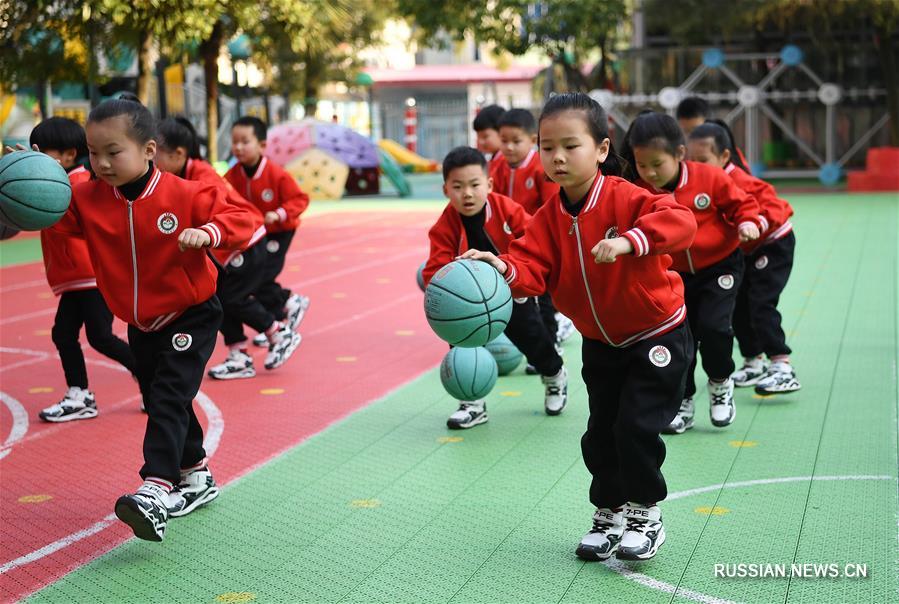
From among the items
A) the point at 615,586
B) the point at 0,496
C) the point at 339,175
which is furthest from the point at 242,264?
the point at 339,175

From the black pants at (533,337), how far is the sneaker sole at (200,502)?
1.99 m

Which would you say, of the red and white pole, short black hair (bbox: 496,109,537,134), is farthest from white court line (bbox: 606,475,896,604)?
the red and white pole

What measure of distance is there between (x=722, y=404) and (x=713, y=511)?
1.46 meters

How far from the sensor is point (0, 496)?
18.1 ft

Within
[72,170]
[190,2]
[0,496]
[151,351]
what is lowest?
[0,496]

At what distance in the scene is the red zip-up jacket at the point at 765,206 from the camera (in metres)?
6.80

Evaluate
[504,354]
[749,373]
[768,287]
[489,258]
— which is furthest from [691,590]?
[504,354]

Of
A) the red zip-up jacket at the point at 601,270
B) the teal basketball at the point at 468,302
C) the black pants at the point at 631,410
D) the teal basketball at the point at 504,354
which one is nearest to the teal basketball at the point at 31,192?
the teal basketball at the point at 468,302

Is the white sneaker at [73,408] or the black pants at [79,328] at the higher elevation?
the black pants at [79,328]

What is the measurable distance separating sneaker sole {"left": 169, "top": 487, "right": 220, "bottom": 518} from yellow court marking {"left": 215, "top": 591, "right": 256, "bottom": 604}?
0.96 meters

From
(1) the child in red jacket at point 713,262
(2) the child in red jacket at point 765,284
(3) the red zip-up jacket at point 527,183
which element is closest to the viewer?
(1) the child in red jacket at point 713,262

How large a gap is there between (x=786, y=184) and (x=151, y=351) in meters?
24.3

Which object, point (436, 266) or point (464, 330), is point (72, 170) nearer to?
point (436, 266)

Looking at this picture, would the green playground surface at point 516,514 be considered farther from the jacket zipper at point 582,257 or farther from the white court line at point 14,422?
the white court line at point 14,422
